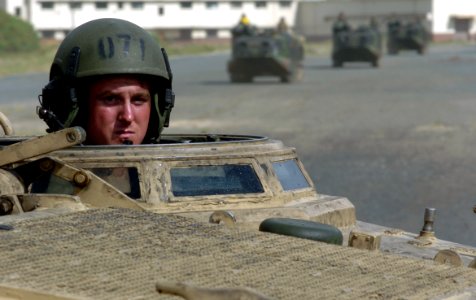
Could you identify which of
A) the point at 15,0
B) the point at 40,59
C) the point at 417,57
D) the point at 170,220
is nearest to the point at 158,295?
the point at 170,220

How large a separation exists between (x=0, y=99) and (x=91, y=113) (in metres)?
34.4

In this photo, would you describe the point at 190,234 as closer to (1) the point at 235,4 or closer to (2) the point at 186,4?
(2) the point at 186,4

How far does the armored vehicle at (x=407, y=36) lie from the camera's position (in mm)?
78625

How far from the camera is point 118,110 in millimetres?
7527

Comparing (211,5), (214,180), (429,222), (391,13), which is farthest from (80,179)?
(391,13)

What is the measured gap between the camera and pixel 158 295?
13.2ft

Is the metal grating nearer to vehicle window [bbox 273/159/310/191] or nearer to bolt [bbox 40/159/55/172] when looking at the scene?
bolt [bbox 40/159/55/172]

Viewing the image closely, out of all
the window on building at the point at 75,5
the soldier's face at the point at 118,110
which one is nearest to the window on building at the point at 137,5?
the window on building at the point at 75,5

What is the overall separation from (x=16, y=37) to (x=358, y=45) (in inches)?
1003

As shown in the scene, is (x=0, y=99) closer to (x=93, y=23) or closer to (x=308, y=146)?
(x=308, y=146)

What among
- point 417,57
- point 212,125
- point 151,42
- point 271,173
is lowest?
Answer: point 417,57

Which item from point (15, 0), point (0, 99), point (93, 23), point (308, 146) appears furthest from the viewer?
point (15, 0)

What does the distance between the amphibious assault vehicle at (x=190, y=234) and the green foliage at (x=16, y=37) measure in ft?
233

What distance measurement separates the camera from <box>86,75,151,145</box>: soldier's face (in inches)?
297
